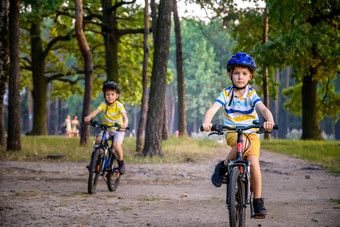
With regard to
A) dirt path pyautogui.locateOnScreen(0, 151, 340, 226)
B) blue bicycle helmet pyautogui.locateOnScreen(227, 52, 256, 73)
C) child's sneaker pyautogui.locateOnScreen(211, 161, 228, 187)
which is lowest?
dirt path pyautogui.locateOnScreen(0, 151, 340, 226)

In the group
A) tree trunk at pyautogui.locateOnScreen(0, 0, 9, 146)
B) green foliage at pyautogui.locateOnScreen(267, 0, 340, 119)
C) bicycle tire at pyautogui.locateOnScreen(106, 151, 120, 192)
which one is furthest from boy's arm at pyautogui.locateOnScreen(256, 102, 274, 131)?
green foliage at pyautogui.locateOnScreen(267, 0, 340, 119)

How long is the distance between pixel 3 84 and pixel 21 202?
33.2 feet

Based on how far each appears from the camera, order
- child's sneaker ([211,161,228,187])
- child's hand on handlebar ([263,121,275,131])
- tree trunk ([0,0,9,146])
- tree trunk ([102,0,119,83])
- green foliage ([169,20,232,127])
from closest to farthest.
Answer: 1. child's hand on handlebar ([263,121,275,131])
2. child's sneaker ([211,161,228,187])
3. tree trunk ([0,0,9,146])
4. tree trunk ([102,0,119,83])
5. green foliage ([169,20,232,127])

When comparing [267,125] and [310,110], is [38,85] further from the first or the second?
[267,125]

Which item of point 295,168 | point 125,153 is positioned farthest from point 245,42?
point 295,168

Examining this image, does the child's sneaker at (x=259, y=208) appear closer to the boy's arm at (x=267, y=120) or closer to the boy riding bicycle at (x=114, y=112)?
the boy's arm at (x=267, y=120)

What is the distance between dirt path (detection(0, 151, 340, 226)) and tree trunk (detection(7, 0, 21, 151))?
118 inches

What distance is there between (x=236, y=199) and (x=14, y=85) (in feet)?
43.1

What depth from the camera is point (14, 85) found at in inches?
665

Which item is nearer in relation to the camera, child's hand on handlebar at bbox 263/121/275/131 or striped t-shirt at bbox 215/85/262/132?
child's hand on handlebar at bbox 263/121/275/131

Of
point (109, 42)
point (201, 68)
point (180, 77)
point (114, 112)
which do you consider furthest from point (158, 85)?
point (201, 68)

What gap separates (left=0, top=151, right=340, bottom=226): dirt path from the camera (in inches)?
247

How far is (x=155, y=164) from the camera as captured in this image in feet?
48.9

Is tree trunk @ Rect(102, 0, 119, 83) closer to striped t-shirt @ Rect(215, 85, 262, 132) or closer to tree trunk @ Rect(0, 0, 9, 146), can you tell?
tree trunk @ Rect(0, 0, 9, 146)
